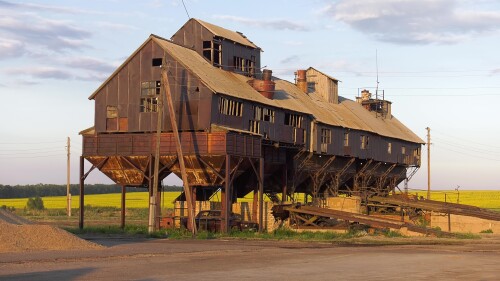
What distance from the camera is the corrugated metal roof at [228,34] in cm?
5553

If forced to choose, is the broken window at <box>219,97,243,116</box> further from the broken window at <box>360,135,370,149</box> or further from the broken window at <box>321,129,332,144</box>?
the broken window at <box>360,135,370,149</box>

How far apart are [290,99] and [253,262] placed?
32.4 meters

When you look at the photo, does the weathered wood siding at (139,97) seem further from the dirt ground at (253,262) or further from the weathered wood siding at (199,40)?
the dirt ground at (253,262)

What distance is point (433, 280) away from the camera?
23.3m

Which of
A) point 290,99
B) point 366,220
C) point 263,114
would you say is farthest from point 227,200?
point 290,99

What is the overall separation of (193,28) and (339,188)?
22.4 m

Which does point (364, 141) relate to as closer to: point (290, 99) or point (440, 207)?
point (290, 99)

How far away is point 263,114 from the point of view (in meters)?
54.3

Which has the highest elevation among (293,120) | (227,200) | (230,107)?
(230,107)

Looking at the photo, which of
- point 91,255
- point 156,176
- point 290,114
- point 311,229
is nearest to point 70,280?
point 91,255

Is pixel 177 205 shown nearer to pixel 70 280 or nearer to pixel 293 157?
pixel 293 157

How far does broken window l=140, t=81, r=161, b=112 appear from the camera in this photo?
51.7 meters

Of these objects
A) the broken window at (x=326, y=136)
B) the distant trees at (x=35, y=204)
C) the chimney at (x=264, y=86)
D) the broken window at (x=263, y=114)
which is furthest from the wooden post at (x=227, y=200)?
the distant trees at (x=35, y=204)

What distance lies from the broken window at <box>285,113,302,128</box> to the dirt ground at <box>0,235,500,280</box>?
60.5 ft
